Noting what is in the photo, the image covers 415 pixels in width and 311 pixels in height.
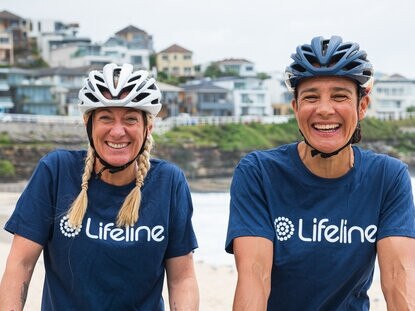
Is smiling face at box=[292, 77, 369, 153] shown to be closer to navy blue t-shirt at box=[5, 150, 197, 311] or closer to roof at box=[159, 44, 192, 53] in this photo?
Result: navy blue t-shirt at box=[5, 150, 197, 311]

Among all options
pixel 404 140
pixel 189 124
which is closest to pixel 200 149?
pixel 189 124

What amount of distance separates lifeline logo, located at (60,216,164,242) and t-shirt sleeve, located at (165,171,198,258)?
0.09 meters

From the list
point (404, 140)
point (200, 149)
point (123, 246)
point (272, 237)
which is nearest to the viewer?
point (272, 237)

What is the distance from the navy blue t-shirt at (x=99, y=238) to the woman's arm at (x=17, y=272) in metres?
0.04

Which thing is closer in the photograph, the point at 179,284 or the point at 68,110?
the point at 179,284

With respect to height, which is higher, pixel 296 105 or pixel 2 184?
pixel 296 105

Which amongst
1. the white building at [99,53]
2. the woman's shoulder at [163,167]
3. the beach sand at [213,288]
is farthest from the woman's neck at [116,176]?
the white building at [99,53]

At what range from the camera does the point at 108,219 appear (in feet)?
9.84

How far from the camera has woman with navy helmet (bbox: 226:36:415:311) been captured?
2703 mm

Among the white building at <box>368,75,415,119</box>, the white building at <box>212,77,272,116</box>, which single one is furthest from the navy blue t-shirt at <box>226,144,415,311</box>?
the white building at <box>368,75,415,119</box>

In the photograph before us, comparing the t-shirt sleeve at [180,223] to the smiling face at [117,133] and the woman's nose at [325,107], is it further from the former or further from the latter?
the woman's nose at [325,107]

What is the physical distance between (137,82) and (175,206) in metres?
0.54

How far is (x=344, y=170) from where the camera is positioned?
2.87 m

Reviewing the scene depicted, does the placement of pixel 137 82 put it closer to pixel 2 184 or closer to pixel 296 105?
pixel 296 105
